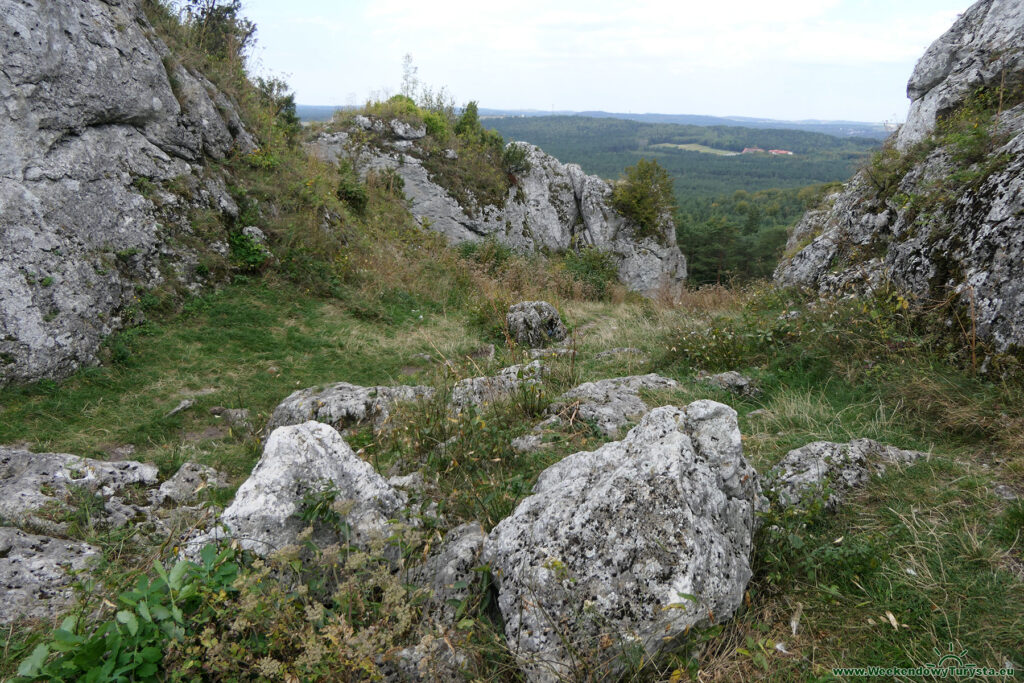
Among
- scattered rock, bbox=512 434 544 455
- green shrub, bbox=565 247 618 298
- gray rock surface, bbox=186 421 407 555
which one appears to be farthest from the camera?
green shrub, bbox=565 247 618 298

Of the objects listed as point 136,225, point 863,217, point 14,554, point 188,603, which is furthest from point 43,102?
point 863,217

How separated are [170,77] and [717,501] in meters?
11.4

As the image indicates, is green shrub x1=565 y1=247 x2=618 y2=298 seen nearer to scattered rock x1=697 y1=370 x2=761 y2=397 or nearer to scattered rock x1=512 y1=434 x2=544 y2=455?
scattered rock x1=697 y1=370 x2=761 y2=397

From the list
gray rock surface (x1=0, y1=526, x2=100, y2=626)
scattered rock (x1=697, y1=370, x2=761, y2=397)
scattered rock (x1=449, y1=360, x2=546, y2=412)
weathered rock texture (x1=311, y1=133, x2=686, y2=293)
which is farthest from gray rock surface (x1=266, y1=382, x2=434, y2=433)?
weathered rock texture (x1=311, y1=133, x2=686, y2=293)

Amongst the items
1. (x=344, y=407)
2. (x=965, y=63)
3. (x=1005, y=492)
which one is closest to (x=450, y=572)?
(x=1005, y=492)

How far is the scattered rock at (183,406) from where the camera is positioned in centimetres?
576

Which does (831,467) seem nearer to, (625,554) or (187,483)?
(625,554)

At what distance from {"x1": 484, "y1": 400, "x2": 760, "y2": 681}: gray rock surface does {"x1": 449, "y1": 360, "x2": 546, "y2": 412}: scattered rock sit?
203 cm

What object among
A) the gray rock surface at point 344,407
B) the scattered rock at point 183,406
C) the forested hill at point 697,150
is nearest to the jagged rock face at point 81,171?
the scattered rock at point 183,406

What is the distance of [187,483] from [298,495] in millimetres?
2017

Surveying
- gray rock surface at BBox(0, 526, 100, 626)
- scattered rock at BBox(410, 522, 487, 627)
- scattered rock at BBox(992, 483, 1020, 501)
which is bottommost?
gray rock surface at BBox(0, 526, 100, 626)

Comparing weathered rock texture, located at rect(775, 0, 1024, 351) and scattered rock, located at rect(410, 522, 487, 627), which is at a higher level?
weathered rock texture, located at rect(775, 0, 1024, 351)

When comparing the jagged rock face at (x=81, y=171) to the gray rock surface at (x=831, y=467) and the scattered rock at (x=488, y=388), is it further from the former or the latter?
the gray rock surface at (x=831, y=467)

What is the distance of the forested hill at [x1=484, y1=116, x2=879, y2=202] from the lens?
324ft
